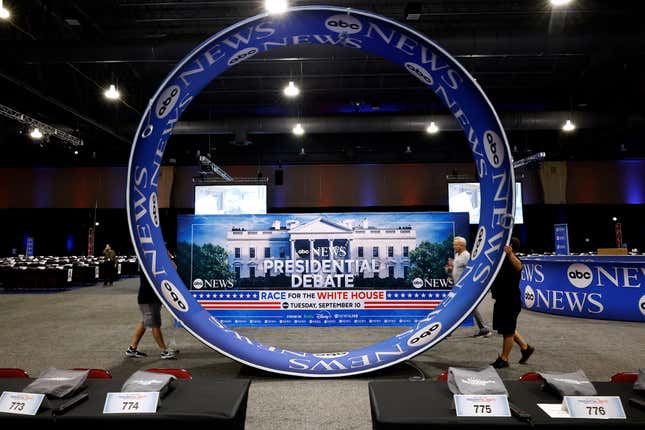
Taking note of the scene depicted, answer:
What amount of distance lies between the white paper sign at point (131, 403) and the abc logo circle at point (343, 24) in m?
2.95

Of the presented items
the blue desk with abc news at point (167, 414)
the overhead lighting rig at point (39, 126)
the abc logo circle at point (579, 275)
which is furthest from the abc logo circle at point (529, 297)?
the overhead lighting rig at point (39, 126)

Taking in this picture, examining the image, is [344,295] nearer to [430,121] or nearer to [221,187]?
[430,121]

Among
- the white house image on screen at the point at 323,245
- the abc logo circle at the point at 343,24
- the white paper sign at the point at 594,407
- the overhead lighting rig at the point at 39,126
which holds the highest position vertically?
the overhead lighting rig at the point at 39,126

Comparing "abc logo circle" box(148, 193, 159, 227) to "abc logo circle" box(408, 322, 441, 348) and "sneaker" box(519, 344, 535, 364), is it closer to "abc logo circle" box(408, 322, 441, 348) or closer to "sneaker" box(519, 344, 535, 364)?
"abc logo circle" box(408, 322, 441, 348)

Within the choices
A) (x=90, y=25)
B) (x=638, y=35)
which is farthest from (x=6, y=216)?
(x=638, y=35)

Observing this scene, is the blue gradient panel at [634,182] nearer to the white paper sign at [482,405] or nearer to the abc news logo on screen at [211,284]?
the abc news logo on screen at [211,284]

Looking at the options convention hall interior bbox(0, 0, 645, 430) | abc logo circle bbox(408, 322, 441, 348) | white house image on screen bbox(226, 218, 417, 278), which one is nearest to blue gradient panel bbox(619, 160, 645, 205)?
convention hall interior bbox(0, 0, 645, 430)

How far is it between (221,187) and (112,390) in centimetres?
1356

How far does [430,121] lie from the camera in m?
12.2

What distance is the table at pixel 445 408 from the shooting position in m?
1.32

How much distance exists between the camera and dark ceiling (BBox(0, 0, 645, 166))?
765 cm

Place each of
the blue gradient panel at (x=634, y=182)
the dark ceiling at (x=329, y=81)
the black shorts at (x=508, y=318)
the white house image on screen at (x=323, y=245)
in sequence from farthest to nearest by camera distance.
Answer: the blue gradient panel at (x=634, y=182) < the dark ceiling at (x=329, y=81) < the white house image on screen at (x=323, y=245) < the black shorts at (x=508, y=318)

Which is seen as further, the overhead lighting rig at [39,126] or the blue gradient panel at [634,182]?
the blue gradient panel at [634,182]

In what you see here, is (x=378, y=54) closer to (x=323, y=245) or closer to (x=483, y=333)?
(x=323, y=245)
